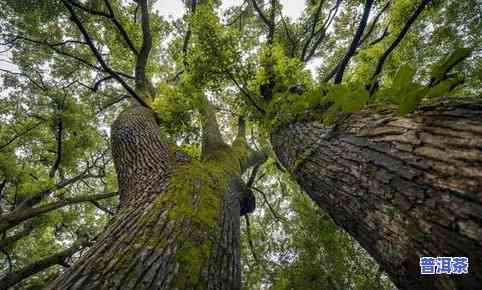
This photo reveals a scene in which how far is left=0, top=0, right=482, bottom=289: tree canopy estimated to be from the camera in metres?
2.78

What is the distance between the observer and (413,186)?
1216mm

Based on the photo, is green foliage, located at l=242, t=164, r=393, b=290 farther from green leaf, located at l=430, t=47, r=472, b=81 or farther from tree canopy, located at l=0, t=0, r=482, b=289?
green leaf, located at l=430, t=47, r=472, b=81

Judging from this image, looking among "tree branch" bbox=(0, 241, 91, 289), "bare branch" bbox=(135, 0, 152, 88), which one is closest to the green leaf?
"bare branch" bbox=(135, 0, 152, 88)

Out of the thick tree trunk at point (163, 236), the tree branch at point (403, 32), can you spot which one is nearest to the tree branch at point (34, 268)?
the thick tree trunk at point (163, 236)

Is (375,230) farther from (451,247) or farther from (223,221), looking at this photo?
(223,221)

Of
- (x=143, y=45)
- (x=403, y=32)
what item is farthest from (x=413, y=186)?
(x=143, y=45)

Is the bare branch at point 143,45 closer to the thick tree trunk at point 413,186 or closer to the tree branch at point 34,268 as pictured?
the tree branch at point 34,268

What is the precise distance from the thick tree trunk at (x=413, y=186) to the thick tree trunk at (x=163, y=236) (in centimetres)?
110

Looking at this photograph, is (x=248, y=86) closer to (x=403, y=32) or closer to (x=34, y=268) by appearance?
(x=403, y=32)

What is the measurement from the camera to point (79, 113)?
662 cm

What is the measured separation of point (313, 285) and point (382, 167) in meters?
3.71

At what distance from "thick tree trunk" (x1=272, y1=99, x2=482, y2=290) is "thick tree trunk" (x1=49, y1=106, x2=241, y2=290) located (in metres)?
1.10

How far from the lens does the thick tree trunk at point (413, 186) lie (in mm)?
982

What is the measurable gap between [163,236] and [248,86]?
105 inches
